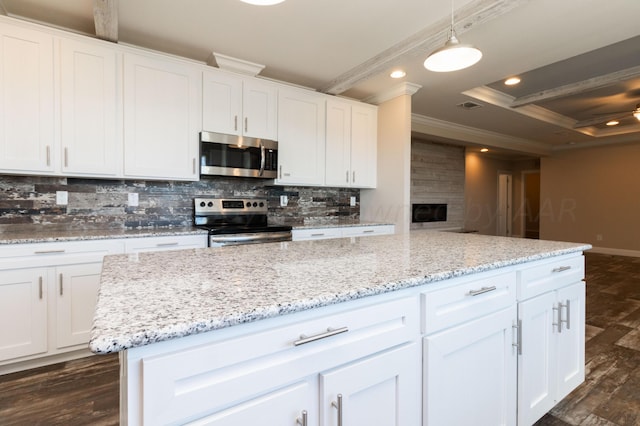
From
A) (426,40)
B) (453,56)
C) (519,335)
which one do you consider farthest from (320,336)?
(426,40)

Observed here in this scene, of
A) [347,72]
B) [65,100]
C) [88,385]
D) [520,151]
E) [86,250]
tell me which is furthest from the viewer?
[520,151]

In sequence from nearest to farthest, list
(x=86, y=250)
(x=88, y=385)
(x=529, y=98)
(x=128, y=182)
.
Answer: (x=88, y=385) < (x=86, y=250) < (x=128, y=182) < (x=529, y=98)

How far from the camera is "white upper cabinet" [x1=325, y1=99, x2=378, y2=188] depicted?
151 inches

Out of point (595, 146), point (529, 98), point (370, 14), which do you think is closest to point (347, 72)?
point (370, 14)

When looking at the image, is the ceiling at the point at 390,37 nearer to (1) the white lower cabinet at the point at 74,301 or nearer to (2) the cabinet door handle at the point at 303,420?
(1) the white lower cabinet at the point at 74,301

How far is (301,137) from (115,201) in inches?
76.5

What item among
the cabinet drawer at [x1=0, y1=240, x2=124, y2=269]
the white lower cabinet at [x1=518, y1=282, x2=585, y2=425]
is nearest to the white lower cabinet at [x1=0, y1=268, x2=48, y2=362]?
the cabinet drawer at [x1=0, y1=240, x2=124, y2=269]

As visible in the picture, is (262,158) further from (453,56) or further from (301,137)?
(453,56)

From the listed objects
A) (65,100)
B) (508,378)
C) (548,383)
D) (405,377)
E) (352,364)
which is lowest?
(548,383)

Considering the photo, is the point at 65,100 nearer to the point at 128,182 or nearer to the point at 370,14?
the point at 128,182

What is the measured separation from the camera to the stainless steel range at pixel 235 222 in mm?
2773

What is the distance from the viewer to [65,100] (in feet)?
7.93

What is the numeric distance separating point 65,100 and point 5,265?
125 cm

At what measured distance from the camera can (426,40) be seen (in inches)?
101
